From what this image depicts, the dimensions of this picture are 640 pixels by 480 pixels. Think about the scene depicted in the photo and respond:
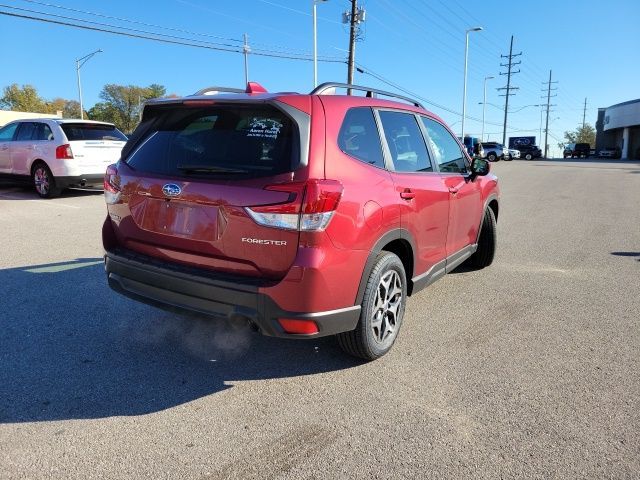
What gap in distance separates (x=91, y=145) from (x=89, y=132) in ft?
1.44

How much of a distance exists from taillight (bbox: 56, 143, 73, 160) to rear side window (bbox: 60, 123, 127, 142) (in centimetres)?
21

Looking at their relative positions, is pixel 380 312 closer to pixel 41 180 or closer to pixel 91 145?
pixel 91 145

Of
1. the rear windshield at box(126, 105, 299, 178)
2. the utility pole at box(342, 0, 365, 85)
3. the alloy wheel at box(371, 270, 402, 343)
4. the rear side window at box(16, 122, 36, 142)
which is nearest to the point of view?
the rear windshield at box(126, 105, 299, 178)

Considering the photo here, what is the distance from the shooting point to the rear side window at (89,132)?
35.7ft

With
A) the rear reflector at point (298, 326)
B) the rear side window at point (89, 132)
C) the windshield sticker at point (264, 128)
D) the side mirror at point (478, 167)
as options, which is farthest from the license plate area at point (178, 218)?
the rear side window at point (89, 132)

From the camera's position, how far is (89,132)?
11.2 meters

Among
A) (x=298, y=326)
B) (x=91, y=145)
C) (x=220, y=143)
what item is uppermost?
(x=91, y=145)

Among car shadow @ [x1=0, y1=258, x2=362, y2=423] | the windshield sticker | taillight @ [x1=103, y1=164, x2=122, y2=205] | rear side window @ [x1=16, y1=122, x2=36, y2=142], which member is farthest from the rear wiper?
rear side window @ [x1=16, y1=122, x2=36, y2=142]

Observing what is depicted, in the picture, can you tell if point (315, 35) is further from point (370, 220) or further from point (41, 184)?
point (370, 220)

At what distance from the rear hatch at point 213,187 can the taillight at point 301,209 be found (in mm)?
11

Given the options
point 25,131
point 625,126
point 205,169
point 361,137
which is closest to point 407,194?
point 361,137

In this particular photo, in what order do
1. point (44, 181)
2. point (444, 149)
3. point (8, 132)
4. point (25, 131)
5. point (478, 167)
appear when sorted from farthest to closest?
1. point (8, 132)
2. point (25, 131)
3. point (44, 181)
4. point (478, 167)
5. point (444, 149)

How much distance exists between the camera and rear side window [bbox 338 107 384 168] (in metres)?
3.16

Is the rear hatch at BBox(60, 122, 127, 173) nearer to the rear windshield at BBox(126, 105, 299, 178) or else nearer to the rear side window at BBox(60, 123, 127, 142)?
the rear side window at BBox(60, 123, 127, 142)
